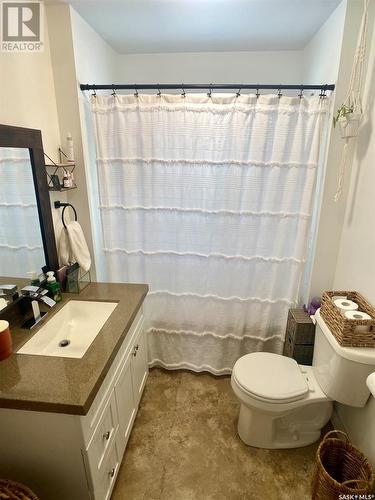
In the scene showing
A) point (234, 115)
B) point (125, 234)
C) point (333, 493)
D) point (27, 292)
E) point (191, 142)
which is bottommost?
point (333, 493)

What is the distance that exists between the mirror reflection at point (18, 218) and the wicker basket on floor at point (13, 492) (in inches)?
32.8

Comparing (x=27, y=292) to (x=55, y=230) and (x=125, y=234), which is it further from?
(x=125, y=234)

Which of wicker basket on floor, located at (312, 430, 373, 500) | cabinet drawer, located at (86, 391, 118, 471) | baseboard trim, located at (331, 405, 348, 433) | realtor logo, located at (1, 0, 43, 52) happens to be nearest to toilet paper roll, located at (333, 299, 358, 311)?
wicker basket on floor, located at (312, 430, 373, 500)

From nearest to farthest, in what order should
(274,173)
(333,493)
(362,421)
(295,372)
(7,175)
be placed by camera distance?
(333,493) < (7,175) < (362,421) < (295,372) < (274,173)

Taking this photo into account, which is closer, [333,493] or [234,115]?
[333,493]

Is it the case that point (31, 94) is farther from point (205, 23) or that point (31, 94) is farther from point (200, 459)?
point (200, 459)

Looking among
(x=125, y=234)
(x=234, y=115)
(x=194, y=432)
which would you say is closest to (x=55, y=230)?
(x=125, y=234)

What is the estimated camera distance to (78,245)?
1.78 meters

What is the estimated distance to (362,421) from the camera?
150cm

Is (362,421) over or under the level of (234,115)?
under

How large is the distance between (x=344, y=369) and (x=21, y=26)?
2345mm

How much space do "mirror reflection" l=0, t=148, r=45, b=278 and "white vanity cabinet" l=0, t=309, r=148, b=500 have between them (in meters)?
0.69

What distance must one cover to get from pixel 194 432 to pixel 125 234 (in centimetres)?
134

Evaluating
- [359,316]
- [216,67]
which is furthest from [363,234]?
[216,67]
